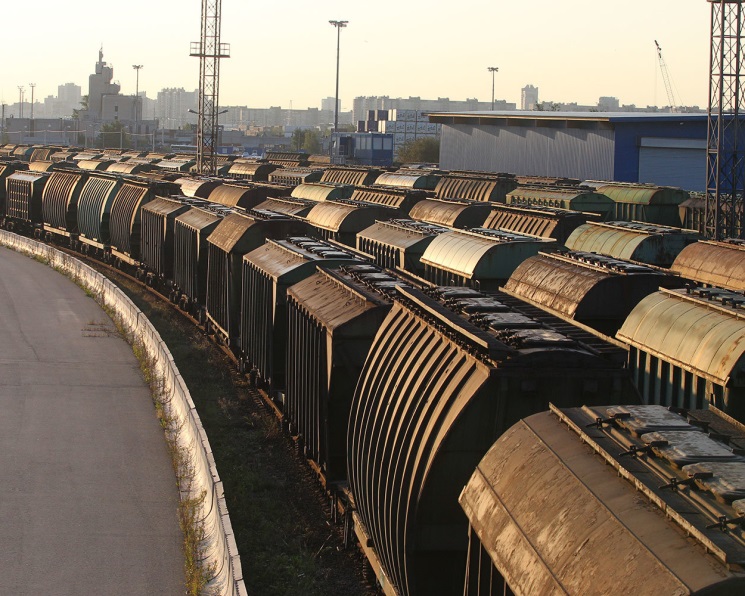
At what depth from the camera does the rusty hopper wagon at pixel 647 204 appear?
40.6 metres

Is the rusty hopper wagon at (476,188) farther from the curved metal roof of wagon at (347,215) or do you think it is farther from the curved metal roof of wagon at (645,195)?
the curved metal roof of wagon at (347,215)

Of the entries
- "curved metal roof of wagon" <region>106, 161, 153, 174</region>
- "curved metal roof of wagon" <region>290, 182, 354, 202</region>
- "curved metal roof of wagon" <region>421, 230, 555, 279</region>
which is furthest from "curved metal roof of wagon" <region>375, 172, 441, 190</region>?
"curved metal roof of wagon" <region>421, 230, 555, 279</region>

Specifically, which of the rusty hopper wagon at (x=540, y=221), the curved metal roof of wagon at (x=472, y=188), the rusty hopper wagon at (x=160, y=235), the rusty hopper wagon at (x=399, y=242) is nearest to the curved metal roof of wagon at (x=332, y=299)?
the rusty hopper wagon at (x=399, y=242)

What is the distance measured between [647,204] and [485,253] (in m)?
20.9

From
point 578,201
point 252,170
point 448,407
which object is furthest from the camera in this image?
point 252,170

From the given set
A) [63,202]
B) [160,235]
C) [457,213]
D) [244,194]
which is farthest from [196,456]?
[63,202]

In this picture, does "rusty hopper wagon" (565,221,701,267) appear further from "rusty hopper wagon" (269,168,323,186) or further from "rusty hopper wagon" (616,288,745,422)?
"rusty hopper wagon" (269,168,323,186)

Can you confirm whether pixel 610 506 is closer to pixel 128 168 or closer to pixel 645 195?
pixel 645 195

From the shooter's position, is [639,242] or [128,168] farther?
[128,168]

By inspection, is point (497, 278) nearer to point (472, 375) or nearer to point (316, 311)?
point (316, 311)

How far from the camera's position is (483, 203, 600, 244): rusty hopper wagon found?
30.0 metres

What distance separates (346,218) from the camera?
33000 millimetres

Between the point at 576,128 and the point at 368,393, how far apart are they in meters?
62.6

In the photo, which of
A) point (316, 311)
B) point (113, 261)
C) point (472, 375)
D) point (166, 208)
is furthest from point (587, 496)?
point (113, 261)
